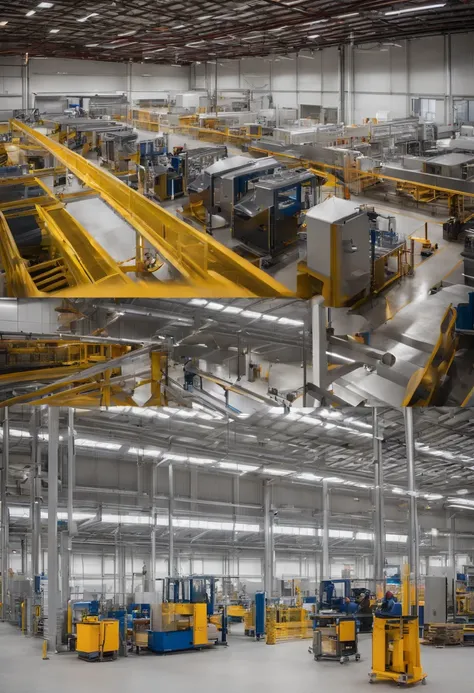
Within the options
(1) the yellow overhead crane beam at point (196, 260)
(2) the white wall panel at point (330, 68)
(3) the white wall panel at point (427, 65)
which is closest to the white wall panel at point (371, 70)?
(2) the white wall panel at point (330, 68)

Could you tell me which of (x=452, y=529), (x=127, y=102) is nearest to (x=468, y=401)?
(x=452, y=529)

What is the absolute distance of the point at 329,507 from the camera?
19.8 ft

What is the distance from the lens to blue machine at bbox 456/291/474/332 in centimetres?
588

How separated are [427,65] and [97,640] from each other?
37.6ft

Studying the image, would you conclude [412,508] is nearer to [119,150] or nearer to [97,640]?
[97,640]

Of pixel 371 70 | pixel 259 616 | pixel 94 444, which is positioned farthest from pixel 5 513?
pixel 371 70

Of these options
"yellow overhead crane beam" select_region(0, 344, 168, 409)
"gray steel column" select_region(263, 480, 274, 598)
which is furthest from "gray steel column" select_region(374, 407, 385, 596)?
"yellow overhead crane beam" select_region(0, 344, 168, 409)

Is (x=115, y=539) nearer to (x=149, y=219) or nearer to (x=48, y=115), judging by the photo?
(x=149, y=219)

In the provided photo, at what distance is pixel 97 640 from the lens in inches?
314

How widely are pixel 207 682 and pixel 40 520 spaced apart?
14.2 feet

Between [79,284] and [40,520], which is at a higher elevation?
[79,284]

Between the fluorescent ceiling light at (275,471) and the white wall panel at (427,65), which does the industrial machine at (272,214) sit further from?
the white wall panel at (427,65)

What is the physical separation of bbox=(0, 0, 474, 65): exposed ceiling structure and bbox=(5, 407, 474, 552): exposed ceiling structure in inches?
319

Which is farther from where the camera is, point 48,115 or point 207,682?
point 48,115
